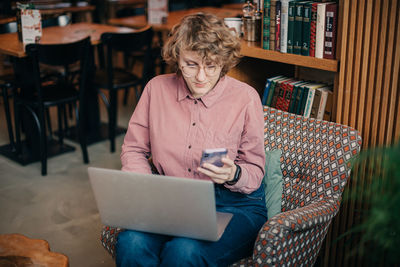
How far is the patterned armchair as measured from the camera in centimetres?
155

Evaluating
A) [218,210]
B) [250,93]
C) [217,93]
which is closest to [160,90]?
[217,93]

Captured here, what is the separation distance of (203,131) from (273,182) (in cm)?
38

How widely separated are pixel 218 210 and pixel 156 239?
25 cm

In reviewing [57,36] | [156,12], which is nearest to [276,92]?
[57,36]

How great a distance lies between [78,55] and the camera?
335 centimetres

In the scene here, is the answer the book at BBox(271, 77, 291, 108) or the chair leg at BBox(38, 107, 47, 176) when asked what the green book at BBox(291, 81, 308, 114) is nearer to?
the book at BBox(271, 77, 291, 108)

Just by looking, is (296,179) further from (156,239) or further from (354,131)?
(156,239)

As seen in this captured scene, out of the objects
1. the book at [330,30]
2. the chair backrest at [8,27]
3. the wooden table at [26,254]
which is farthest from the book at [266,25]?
the chair backrest at [8,27]

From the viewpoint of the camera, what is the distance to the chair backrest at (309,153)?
5.96 ft

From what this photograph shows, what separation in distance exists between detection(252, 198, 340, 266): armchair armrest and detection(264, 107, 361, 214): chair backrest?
0.09 m

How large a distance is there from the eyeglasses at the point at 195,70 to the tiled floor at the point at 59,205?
115 centimetres

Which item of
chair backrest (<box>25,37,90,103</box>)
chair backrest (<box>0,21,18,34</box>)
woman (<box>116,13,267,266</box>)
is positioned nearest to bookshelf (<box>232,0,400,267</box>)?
woman (<box>116,13,267,266</box>)

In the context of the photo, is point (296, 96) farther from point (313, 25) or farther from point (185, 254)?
point (185, 254)

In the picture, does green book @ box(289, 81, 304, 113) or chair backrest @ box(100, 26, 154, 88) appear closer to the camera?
green book @ box(289, 81, 304, 113)
